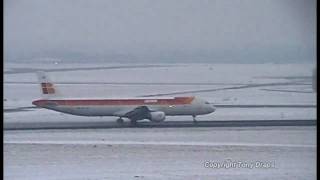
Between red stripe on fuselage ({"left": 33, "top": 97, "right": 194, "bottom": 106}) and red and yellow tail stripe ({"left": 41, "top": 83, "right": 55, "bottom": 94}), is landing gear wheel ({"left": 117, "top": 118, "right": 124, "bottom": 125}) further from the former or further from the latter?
red and yellow tail stripe ({"left": 41, "top": 83, "right": 55, "bottom": 94})

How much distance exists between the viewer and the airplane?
354cm

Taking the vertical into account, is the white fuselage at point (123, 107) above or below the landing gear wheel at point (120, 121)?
above

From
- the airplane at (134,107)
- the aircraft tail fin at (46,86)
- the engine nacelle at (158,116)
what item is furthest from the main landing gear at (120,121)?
the aircraft tail fin at (46,86)

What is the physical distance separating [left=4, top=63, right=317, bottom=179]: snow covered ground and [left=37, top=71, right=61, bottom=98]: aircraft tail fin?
0.03 meters

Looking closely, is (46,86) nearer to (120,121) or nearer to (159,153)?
(120,121)

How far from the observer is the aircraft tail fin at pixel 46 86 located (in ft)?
11.5

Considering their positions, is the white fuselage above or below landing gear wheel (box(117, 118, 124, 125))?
above

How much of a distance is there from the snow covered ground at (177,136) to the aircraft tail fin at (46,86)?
0.11 ft

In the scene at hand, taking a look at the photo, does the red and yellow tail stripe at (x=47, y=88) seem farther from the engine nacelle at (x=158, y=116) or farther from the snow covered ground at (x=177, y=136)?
the engine nacelle at (x=158, y=116)

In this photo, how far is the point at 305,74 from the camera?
357 centimetres

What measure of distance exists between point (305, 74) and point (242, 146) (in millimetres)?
483

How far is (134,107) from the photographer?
140 inches

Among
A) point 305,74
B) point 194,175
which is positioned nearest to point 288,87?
point 305,74

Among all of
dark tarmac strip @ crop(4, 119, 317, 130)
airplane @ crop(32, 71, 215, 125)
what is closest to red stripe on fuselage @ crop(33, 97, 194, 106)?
airplane @ crop(32, 71, 215, 125)
